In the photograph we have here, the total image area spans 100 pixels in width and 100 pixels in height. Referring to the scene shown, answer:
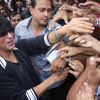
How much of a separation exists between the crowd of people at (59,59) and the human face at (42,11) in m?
0.29

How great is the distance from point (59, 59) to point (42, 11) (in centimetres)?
107

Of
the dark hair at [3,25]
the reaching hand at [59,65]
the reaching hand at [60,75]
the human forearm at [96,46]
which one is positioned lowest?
the reaching hand at [60,75]

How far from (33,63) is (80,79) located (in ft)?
2.34

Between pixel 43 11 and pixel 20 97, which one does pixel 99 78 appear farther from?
pixel 43 11

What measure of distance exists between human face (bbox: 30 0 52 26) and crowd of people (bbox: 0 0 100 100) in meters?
0.29

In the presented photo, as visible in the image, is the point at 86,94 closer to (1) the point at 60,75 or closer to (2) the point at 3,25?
(1) the point at 60,75

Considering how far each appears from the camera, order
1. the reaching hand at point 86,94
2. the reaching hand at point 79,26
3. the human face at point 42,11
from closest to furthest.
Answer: the reaching hand at point 86,94 < the reaching hand at point 79,26 < the human face at point 42,11

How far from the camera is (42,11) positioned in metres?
3.00

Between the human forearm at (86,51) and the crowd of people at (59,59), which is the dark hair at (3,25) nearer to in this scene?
the crowd of people at (59,59)

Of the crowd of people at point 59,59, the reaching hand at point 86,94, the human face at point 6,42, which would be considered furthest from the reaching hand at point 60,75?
the reaching hand at point 86,94

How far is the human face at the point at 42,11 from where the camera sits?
115 inches

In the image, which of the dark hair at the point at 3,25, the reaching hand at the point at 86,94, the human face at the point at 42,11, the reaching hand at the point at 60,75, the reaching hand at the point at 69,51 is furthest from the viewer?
the human face at the point at 42,11

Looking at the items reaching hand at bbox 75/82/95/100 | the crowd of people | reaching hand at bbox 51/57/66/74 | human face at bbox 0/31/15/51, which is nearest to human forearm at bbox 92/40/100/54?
the crowd of people

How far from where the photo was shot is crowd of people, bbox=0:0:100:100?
5.88 ft
